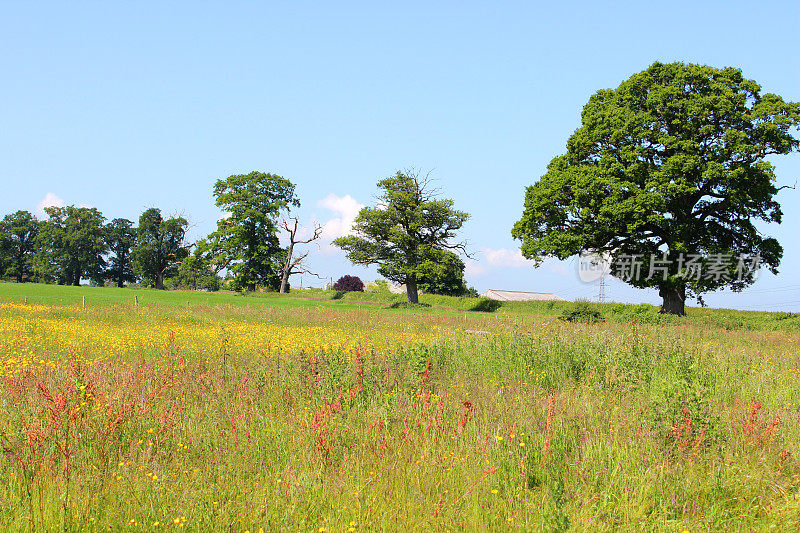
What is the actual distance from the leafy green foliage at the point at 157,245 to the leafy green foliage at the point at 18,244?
21.5 m

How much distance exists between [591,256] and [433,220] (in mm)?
18222

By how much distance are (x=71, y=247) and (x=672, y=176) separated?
80884mm

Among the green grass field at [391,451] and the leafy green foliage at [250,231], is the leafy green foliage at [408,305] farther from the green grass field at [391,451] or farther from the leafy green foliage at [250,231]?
the green grass field at [391,451]

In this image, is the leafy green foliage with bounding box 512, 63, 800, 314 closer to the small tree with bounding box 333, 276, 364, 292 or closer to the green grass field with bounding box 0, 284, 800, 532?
the green grass field with bounding box 0, 284, 800, 532

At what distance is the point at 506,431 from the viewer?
523 cm

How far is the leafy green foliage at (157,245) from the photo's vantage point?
2968 inches

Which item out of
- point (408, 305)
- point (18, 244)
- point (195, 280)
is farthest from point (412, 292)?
point (18, 244)

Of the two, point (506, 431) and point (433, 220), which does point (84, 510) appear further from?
point (433, 220)

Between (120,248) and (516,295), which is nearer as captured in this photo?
(120,248)

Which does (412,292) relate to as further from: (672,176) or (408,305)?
(672,176)

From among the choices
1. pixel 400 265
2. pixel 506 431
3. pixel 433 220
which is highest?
pixel 433 220

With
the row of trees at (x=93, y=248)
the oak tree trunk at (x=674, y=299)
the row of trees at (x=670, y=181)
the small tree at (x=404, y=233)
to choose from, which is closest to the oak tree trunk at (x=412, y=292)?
the small tree at (x=404, y=233)

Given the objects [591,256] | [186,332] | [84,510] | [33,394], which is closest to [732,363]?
[84,510]

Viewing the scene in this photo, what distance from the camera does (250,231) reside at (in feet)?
190
